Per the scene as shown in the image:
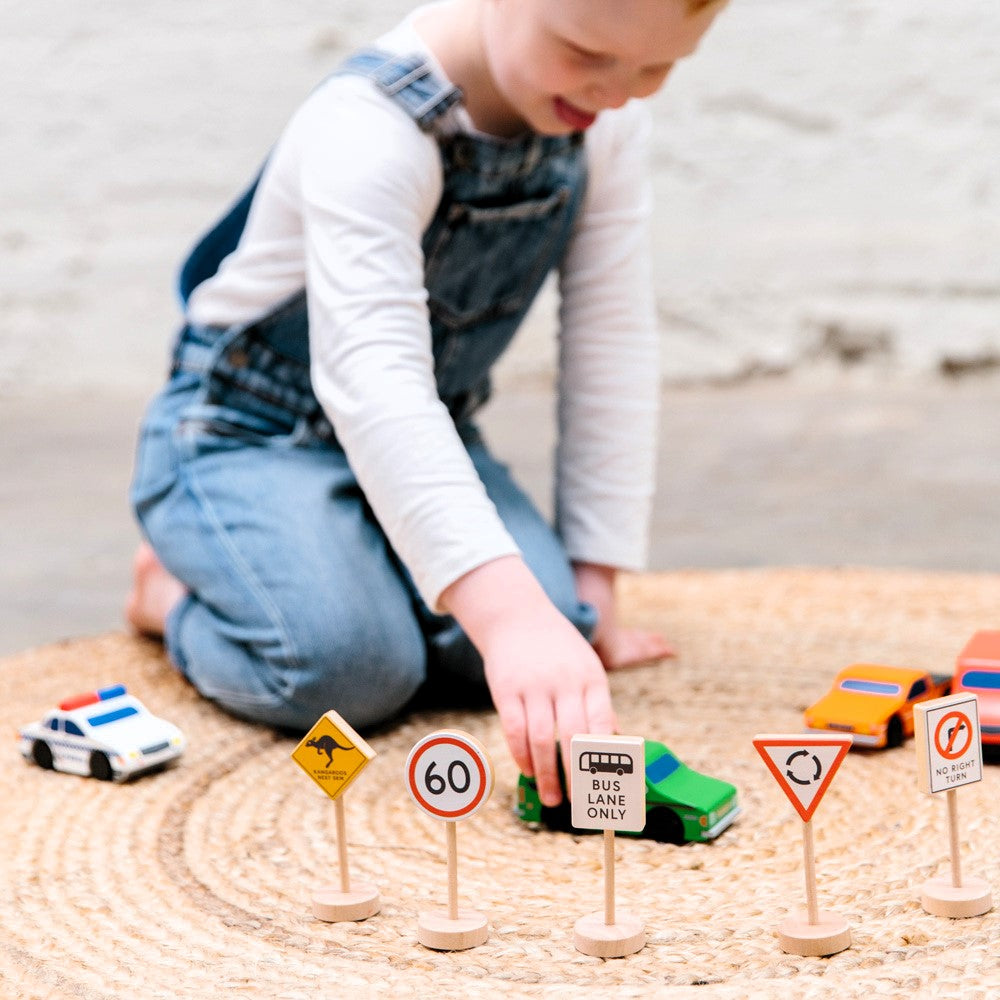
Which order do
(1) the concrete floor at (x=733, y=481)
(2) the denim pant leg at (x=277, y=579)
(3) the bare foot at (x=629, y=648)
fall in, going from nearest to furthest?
(2) the denim pant leg at (x=277, y=579) < (3) the bare foot at (x=629, y=648) < (1) the concrete floor at (x=733, y=481)

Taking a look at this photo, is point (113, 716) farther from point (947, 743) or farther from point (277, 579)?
point (947, 743)

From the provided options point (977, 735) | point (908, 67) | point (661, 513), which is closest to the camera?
point (977, 735)

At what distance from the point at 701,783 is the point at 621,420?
0.38 metres

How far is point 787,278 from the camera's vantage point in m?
2.56

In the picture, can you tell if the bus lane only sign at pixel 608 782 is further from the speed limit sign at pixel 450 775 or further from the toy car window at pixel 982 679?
the toy car window at pixel 982 679

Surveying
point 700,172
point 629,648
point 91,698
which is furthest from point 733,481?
point 91,698

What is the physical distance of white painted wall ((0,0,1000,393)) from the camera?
99.0 inches

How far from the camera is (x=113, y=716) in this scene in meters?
0.85

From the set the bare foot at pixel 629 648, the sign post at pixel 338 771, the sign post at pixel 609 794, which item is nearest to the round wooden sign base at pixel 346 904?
the sign post at pixel 338 771

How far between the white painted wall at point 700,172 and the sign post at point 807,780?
6.78ft

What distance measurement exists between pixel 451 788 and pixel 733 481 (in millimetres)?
1322

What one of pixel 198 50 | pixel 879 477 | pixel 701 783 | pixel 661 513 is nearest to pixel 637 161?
pixel 701 783

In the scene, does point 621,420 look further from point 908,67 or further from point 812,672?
point 908,67

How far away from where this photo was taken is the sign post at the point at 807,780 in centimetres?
56
